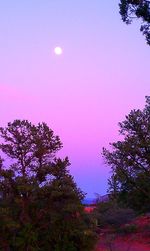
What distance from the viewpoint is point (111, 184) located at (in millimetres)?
42656

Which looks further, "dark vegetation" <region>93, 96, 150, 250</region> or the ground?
the ground

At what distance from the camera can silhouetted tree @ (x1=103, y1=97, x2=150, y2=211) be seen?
126 feet

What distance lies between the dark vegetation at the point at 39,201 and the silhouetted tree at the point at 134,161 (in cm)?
333

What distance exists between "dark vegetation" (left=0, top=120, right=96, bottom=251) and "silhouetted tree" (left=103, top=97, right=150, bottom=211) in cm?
333

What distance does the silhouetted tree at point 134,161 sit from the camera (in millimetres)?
38406

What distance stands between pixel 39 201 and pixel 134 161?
765cm

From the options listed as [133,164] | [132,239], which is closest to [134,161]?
[133,164]

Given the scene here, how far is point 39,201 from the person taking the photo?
38.9 m

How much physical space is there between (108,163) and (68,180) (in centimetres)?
358

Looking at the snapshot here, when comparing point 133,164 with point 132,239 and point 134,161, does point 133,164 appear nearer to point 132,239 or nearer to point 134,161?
point 134,161

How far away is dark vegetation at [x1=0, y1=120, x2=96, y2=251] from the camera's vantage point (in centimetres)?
3800

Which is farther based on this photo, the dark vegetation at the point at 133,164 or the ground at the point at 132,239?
the ground at the point at 132,239

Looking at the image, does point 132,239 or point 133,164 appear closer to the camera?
point 133,164

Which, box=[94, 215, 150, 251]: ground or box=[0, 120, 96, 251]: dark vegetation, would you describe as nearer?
box=[0, 120, 96, 251]: dark vegetation
